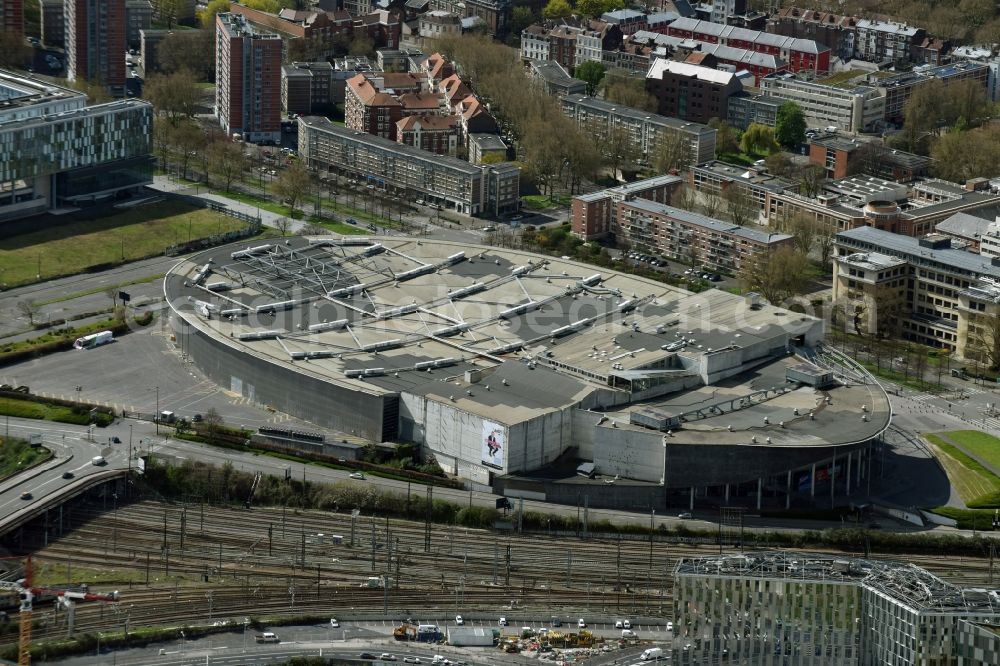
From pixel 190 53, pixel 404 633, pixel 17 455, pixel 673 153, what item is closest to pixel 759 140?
pixel 673 153

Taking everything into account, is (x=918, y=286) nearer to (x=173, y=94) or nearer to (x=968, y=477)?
(x=968, y=477)

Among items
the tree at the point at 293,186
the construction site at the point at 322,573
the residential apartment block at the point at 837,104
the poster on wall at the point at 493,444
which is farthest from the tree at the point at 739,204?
the construction site at the point at 322,573

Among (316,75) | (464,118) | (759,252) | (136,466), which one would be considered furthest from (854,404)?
(316,75)

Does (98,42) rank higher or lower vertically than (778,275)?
higher

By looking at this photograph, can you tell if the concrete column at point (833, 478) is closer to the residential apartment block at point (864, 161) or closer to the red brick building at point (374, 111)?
the residential apartment block at point (864, 161)

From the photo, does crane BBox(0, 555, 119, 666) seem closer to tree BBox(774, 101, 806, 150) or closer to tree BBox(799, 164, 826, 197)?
tree BBox(799, 164, 826, 197)
